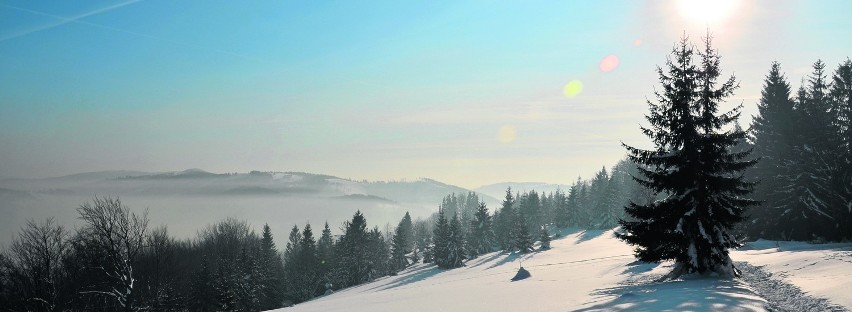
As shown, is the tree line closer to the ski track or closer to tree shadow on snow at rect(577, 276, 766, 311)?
the ski track

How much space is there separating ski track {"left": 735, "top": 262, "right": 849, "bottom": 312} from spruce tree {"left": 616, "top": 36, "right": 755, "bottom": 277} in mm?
1382

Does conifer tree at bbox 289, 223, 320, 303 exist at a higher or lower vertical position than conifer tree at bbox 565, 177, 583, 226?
lower

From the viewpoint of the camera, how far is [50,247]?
Answer: 42656 millimetres

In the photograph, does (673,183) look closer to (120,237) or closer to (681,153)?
(681,153)

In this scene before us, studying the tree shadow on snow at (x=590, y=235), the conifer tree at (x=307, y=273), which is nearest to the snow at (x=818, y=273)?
the tree shadow on snow at (x=590, y=235)

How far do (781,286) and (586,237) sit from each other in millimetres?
81413

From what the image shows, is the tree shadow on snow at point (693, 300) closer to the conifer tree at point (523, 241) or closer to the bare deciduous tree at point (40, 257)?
the bare deciduous tree at point (40, 257)

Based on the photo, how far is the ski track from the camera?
1257 centimetres

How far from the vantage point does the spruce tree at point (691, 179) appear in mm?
20219

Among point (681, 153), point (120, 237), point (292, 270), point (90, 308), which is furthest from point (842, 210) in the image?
point (292, 270)

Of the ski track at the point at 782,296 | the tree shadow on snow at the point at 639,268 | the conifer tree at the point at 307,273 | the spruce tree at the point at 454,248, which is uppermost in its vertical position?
the ski track at the point at 782,296

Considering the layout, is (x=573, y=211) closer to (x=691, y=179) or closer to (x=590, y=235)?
(x=590, y=235)

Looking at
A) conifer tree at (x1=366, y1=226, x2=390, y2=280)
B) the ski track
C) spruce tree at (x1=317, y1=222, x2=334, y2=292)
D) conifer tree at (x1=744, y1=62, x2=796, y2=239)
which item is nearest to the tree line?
conifer tree at (x1=744, y1=62, x2=796, y2=239)

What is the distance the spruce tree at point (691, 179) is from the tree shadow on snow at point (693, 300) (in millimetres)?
2825
